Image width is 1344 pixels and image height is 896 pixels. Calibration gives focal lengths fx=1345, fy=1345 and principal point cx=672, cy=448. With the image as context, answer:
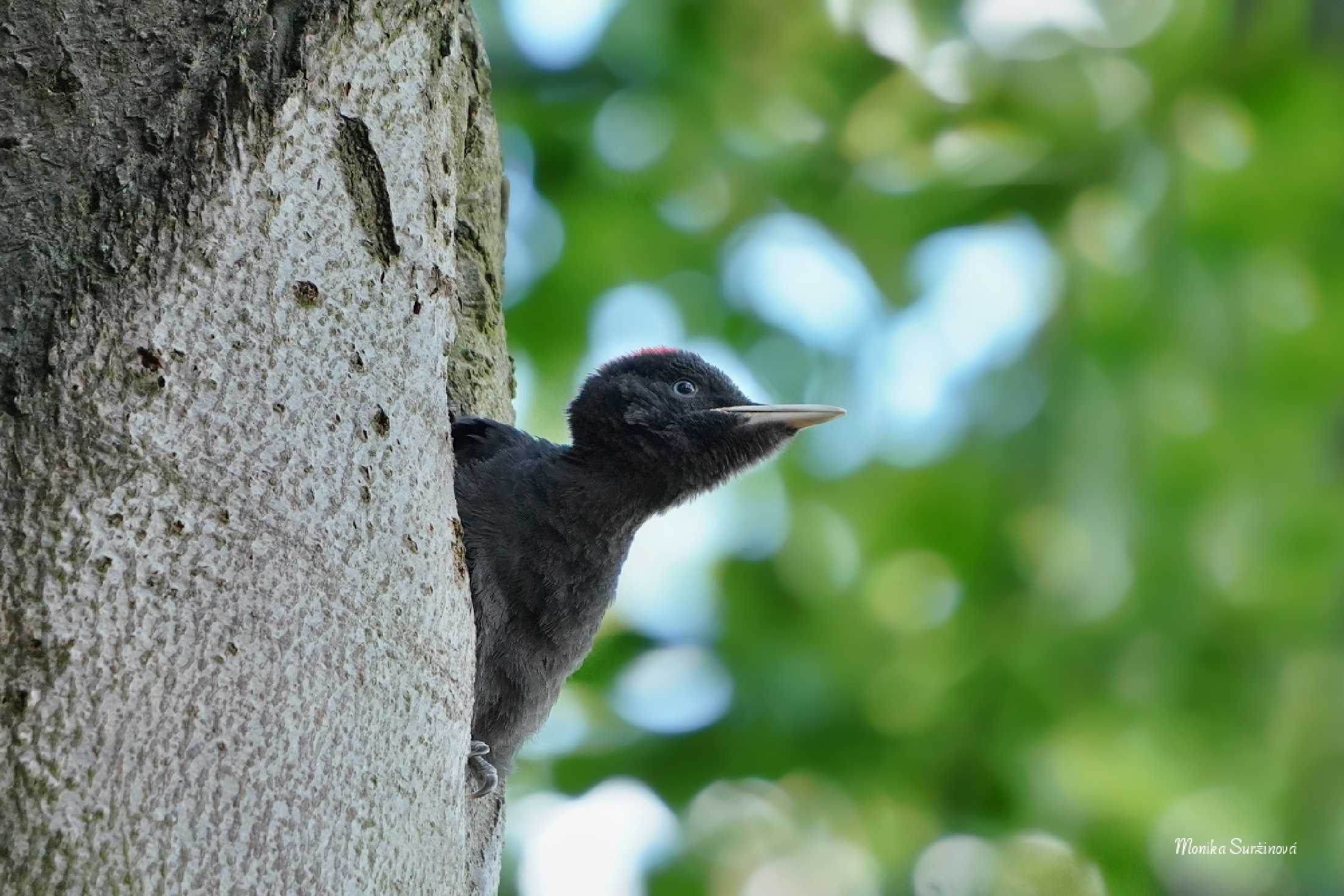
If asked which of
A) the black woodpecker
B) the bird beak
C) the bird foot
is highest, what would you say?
the bird beak

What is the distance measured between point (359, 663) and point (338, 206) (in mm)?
732

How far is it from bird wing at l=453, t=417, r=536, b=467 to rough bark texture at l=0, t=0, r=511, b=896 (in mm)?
1078

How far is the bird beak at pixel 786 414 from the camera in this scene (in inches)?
149

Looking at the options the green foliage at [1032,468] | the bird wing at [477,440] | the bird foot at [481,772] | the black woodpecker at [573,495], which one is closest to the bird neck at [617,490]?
the black woodpecker at [573,495]

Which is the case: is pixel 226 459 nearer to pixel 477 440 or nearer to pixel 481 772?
pixel 481 772

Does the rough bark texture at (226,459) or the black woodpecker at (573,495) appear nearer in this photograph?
the rough bark texture at (226,459)

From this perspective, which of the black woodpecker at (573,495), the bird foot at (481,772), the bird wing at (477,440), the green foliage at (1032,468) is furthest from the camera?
the green foliage at (1032,468)

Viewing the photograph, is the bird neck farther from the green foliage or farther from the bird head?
the green foliage

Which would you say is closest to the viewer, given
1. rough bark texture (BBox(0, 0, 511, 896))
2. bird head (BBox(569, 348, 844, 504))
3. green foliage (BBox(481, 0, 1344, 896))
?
rough bark texture (BBox(0, 0, 511, 896))

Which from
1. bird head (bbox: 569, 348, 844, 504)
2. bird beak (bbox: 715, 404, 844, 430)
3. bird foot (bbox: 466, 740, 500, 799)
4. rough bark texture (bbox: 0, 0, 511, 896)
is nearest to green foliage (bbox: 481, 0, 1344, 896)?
bird beak (bbox: 715, 404, 844, 430)

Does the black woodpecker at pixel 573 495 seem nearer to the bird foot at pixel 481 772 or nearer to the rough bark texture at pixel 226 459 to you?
the bird foot at pixel 481 772

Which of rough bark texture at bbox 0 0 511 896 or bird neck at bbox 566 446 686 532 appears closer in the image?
rough bark texture at bbox 0 0 511 896

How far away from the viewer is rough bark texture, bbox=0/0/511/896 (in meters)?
1.61

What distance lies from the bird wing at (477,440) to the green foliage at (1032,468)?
7.58 ft
